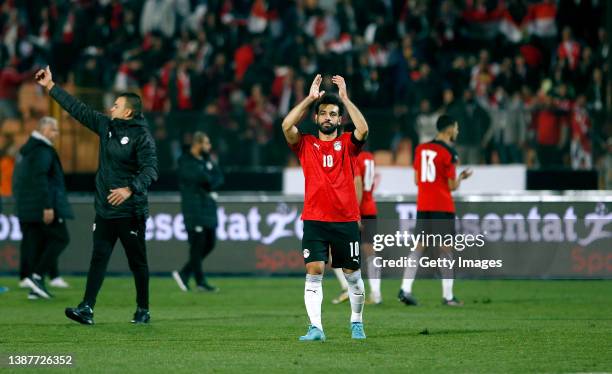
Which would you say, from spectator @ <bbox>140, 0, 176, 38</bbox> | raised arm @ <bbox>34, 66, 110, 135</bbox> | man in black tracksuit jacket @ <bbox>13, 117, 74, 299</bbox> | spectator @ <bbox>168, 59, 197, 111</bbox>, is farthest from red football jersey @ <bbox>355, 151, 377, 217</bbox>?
spectator @ <bbox>140, 0, 176, 38</bbox>

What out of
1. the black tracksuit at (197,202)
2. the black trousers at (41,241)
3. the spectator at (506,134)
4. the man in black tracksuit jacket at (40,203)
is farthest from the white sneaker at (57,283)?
the spectator at (506,134)

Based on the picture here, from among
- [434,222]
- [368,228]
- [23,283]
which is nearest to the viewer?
[434,222]

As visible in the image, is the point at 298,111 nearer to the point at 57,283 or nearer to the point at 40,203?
the point at 40,203

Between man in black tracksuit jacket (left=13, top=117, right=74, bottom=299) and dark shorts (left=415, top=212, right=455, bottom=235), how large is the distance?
4.77 metres

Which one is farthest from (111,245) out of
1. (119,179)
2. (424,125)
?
(424,125)

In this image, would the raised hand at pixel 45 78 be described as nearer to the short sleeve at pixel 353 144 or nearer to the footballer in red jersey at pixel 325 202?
the footballer in red jersey at pixel 325 202

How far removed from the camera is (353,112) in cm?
998

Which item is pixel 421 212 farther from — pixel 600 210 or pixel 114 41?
pixel 114 41

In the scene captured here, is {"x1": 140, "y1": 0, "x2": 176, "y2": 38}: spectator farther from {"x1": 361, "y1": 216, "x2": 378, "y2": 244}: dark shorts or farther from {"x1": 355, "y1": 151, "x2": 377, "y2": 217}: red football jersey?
{"x1": 355, "y1": 151, "x2": 377, "y2": 217}: red football jersey

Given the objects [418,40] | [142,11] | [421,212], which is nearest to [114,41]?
[142,11]

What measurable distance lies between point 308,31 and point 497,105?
5.54 metres

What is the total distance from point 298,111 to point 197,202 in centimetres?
726

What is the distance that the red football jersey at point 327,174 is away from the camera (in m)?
10.3

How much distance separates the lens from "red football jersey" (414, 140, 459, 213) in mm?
14391
